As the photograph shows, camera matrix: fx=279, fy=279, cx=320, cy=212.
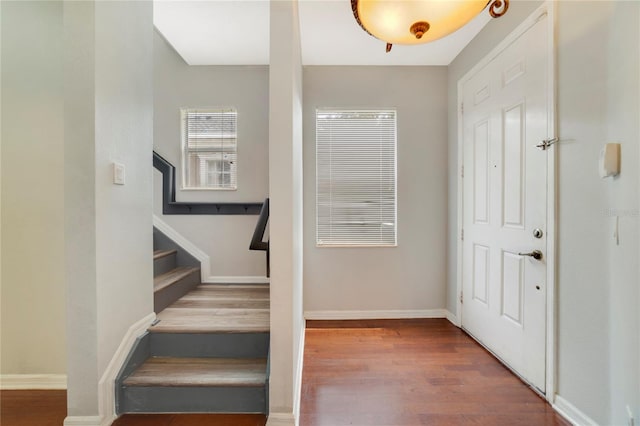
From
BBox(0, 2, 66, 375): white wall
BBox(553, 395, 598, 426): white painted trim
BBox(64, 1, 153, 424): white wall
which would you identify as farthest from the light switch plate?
BBox(553, 395, 598, 426): white painted trim

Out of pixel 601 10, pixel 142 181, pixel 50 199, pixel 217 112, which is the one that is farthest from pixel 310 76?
pixel 50 199

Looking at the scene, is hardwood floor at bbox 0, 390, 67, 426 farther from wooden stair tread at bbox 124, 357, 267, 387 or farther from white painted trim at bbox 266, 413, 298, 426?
white painted trim at bbox 266, 413, 298, 426

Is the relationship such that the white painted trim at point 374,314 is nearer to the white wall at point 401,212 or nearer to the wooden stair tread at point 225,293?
the white wall at point 401,212

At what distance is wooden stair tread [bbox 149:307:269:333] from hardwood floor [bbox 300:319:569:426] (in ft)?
1.65

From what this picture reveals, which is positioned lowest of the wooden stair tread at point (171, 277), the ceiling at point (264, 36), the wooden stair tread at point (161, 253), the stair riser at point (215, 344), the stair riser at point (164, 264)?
the stair riser at point (215, 344)

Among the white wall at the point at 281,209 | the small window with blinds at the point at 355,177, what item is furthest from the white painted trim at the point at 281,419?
the small window with blinds at the point at 355,177

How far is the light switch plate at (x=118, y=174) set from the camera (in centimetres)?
151

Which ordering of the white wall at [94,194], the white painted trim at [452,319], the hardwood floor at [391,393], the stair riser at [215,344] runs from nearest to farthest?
1. the white wall at [94,194]
2. the hardwood floor at [391,393]
3. the stair riser at [215,344]
4. the white painted trim at [452,319]

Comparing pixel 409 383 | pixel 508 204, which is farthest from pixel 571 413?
pixel 508 204

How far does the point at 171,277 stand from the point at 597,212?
2918mm

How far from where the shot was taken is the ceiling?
2.03 meters

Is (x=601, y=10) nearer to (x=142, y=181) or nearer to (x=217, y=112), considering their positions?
(x=142, y=181)

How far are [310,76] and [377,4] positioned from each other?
1942mm

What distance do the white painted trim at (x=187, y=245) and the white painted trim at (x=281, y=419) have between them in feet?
5.82
